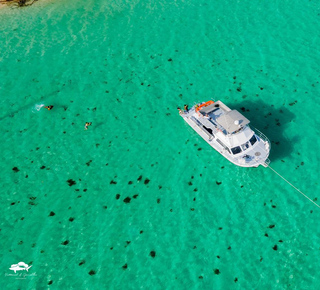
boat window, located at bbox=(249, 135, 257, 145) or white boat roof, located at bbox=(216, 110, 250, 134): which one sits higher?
white boat roof, located at bbox=(216, 110, 250, 134)

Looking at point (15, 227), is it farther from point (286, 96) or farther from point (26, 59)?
point (286, 96)

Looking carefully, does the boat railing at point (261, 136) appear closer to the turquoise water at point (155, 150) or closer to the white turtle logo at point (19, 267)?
the turquoise water at point (155, 150)

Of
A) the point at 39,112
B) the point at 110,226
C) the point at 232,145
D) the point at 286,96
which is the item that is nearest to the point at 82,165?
the point at 110,226

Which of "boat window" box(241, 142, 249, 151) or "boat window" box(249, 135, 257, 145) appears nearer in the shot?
"boat window" box(241, 142, 249, 151)

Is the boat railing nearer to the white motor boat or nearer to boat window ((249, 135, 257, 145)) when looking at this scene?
the white motor boat

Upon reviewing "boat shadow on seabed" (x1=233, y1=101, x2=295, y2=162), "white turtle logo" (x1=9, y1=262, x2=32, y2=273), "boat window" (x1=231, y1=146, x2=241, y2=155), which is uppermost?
"boat window" (x1=231, y1=146, x2=241, y2=155)

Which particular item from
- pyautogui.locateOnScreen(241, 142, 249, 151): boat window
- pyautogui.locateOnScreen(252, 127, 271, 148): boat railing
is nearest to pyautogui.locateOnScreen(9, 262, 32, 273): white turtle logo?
pyautogui.locateOnScreen(241, 142, 249, 151): boat window

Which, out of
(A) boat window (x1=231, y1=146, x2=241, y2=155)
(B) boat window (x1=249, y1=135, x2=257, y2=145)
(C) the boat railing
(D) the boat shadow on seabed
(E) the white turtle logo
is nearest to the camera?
(E) the white turtle logo
